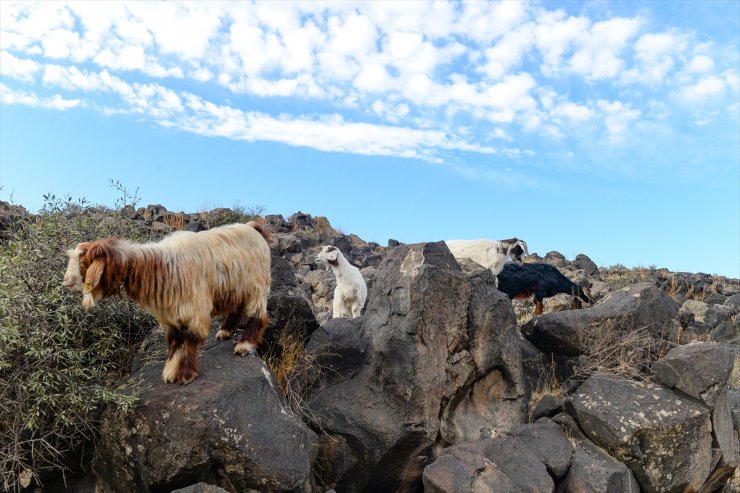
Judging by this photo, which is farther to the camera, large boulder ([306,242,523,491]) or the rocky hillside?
large boulder ([306,242,523,491])

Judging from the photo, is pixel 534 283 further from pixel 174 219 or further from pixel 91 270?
pixel 174 219

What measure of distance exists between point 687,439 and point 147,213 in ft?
75.6

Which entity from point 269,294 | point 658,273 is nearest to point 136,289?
point 269,294

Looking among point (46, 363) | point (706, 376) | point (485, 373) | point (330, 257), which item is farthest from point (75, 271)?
point (706, 376)

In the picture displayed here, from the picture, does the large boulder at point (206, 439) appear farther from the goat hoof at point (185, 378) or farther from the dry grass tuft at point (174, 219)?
the dry grass tuft at point (174, 219)

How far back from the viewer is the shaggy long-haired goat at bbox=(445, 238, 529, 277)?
1490cm

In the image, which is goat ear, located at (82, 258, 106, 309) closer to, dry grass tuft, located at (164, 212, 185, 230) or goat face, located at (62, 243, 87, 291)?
goat face, located at (62, 243, 87, 291)

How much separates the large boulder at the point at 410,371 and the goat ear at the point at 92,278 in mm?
2983

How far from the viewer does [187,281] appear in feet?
20.8

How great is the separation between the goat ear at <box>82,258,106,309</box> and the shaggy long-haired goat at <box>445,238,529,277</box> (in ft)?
33.6

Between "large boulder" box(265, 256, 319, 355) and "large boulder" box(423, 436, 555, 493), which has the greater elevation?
"large boulder" box(265, 256, 319, 355)

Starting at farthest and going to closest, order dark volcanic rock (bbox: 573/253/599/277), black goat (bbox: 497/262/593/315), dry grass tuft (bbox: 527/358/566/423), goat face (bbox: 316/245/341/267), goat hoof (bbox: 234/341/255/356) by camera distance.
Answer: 1. dark volcanic rock (bbox: 573/253/599/277)
2. black goat (bbox: 497/262/593/315)
3. goat face (bbox: 316/245/341/267)
4. dry grass tuft (bbox: 527/358/566/423)
5. goat hoof (bbox: 234/341/255/356)

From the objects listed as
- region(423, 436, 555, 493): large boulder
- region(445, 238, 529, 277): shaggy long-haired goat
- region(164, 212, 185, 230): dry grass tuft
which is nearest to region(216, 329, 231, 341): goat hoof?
region(423, 436, 555, 493): large boulder

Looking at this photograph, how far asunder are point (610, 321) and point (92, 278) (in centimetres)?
714
